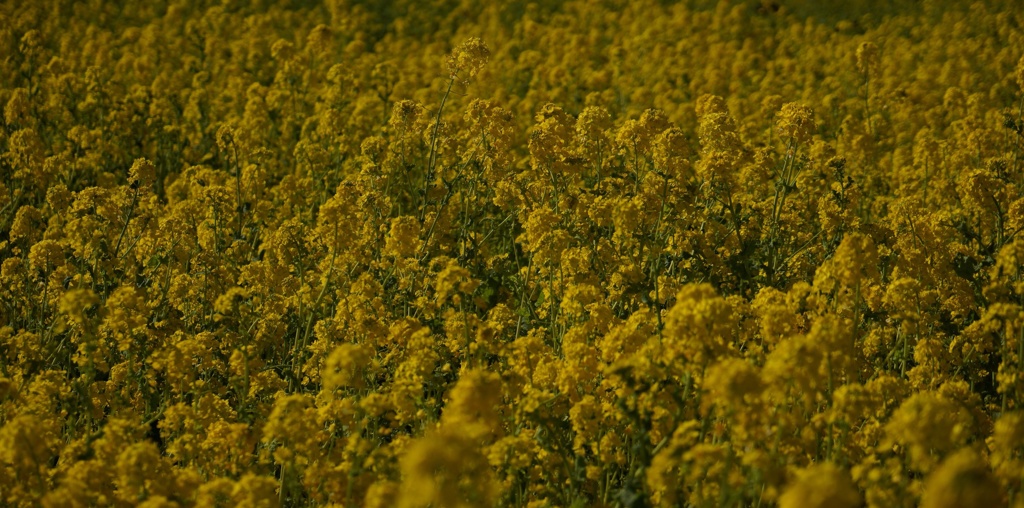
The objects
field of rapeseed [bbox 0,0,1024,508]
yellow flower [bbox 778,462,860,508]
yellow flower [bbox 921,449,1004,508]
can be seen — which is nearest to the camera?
yellow flower [bbox 921,449,1004,508]

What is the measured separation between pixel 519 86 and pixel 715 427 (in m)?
9.00

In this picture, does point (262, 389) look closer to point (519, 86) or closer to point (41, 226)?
point (41, 226)

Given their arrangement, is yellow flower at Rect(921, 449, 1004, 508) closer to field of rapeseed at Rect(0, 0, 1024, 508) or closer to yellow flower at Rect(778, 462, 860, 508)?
field of rapeseed at Rect(0, 0, 1024, 508)

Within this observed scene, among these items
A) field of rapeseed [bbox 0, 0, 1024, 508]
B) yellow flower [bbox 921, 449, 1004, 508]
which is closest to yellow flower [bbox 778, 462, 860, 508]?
field of rapeseed [bbox 0, 0, 1024, 508]

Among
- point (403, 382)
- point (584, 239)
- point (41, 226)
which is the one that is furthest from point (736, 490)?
point (41, 226)

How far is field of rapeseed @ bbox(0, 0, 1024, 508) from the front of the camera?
3.35 m

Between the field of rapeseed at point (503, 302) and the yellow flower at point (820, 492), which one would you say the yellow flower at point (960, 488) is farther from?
the yellow flower at point (820, 492)

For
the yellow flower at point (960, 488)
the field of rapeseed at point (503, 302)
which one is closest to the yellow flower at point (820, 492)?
the field of rapeseed at point (503, 302)

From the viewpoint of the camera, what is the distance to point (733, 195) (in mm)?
6703

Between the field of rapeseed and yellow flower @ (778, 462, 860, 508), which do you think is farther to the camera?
the field of rapeseed

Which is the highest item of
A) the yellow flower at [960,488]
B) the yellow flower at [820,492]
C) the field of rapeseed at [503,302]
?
the yellow flower at [960,488]

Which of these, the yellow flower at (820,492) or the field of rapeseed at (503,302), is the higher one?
the yellow flower at (820,492)

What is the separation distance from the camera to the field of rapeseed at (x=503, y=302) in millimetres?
3350

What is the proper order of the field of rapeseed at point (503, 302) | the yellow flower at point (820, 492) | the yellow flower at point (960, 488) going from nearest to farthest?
the yellow flower at point (960, 488)
the yellow flower at point (820, 492)
the field of rapeseed at point (503, 302)
